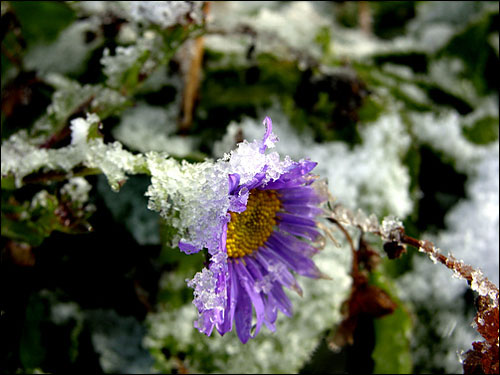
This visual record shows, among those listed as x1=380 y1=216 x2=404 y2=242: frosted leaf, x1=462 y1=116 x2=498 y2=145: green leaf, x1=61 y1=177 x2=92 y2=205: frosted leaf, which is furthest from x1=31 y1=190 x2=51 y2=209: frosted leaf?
x1=462 y1=116 x2=498 y2=145: green leaf

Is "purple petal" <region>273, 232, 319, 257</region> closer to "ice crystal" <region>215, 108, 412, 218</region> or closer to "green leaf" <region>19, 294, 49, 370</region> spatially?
"ice crystal" <region>215, 108, 412, 218</region>

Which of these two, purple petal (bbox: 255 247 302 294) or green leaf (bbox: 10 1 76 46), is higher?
green leaf (bbox: 10 1 76 46)

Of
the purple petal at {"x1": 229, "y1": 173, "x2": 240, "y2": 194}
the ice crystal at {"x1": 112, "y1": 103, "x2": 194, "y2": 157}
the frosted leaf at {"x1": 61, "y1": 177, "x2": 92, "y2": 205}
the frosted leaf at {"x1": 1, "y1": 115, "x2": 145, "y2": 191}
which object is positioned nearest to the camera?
the purple petal at {"x1": 229, "y1": 173, "x2": 240, "y2": 194}

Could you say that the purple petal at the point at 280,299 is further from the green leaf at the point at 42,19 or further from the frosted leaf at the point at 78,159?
the green leaf at the point at 42,19

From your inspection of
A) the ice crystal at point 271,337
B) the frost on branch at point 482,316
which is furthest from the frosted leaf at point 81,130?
the frost on branch at point 482,316

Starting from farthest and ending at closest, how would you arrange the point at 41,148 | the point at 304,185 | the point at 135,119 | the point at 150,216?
1. the point at 135,119
2. the point at 150,216
3. the point at 41,148
4. the point at 304,185

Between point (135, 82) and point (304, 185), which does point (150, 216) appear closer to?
point (135, 82)

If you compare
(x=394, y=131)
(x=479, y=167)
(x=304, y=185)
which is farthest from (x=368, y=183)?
(x=304, y=185)

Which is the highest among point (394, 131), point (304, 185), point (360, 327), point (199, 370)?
point (394, 131)
